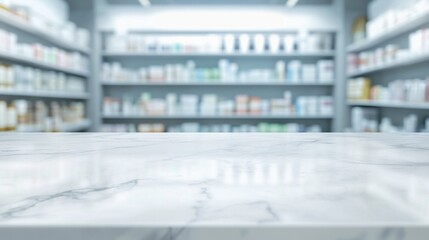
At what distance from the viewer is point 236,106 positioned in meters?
5.61

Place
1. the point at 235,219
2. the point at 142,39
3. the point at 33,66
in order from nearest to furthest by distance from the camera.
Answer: the point at 235,219, the point at 33,66, the point at 142,39

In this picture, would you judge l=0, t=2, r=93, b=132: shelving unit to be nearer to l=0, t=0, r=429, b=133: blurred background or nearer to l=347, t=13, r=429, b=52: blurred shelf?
l=0, t=0, r=429, b=133: blurred background

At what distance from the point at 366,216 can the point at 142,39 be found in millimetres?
5422

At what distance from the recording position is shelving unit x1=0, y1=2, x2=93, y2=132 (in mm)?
3507

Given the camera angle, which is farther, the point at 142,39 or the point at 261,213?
the point at 142,39

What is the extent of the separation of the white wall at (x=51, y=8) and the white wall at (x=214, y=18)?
51 cm

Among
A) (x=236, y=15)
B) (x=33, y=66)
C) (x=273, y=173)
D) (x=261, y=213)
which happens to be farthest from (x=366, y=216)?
(x=236, y=15)

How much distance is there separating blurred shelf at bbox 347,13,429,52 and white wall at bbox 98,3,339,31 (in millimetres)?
655

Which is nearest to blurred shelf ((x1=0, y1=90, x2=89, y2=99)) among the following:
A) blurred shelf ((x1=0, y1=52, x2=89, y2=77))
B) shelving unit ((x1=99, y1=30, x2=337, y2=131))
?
blurred shelf ((x1=0, y1=52, x2=89, y2=77))

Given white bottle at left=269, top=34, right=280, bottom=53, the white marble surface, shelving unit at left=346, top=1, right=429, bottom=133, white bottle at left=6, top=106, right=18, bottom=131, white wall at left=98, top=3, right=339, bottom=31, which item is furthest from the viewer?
white wall at left=98, top=3, right=339, bottom=31

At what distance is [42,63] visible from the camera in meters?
4.07

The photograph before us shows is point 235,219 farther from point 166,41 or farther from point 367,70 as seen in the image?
point 166,41

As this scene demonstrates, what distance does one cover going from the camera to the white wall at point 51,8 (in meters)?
4.74

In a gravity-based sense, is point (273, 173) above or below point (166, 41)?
below
